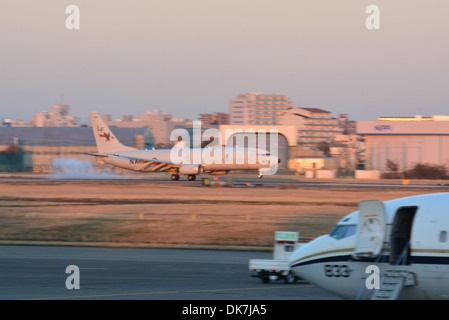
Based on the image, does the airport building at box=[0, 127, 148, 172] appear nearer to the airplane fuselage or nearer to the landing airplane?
the landing airplane

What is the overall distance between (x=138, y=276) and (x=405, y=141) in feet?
321

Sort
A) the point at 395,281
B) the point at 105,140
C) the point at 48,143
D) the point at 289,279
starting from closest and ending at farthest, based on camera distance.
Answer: the point at 395,281 → the point at 289,279 → the point at 105,140 → the point at 48,143

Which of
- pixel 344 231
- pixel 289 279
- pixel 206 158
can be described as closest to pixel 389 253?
pixel 344 231

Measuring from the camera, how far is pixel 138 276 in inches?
904

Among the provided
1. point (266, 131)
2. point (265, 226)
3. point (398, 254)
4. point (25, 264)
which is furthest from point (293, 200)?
point (266, 131)

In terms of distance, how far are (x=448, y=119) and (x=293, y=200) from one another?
2863 inches

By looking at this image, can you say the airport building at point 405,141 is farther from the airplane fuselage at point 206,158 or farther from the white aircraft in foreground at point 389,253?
the white aircraft in foreground at point 389,253

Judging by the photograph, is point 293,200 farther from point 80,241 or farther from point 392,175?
point 392,175

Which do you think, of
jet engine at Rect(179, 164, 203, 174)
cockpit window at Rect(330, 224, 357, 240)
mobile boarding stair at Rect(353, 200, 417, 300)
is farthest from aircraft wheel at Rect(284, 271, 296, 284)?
jet engine at Rect(179, 164, 203, 174)

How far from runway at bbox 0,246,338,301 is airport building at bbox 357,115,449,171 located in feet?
285

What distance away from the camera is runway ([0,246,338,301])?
19203 mm

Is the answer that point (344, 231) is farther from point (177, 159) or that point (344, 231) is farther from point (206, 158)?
→ point (177, 159)
